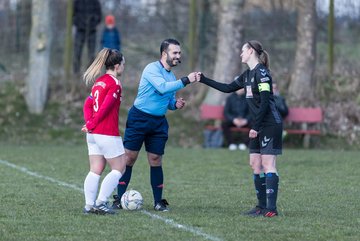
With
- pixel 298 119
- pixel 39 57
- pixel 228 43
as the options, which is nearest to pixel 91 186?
pixel 298 119

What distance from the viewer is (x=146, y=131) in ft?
33.2

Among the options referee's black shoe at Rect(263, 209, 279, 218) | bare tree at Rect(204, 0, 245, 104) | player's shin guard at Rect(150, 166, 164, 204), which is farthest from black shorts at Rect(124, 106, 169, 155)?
bare tree at Rect(204, 0, 245, 104)

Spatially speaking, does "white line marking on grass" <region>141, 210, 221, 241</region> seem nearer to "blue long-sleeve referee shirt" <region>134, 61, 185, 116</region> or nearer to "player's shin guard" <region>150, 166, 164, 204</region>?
"player's shin guard" <region>150, 166, 164, 204</region>

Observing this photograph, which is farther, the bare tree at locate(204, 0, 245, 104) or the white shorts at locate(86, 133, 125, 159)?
the bare tree at locate(204, 0, 245, 104)

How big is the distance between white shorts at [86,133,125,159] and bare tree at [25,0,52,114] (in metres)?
12.4

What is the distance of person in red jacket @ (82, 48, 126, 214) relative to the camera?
9422 millimetres

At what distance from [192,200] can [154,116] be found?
1.39 m

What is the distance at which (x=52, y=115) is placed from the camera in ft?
71.1

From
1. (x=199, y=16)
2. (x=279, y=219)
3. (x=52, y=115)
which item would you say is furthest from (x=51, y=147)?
(x=279, y=219)

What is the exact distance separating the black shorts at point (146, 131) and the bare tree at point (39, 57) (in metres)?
11.7

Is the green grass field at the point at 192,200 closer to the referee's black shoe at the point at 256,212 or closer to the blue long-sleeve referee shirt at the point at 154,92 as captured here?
the referee's black shoe at the point at 256,212

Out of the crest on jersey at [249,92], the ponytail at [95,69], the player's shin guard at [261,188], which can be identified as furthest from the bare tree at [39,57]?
the player's shin guard at [261,188]

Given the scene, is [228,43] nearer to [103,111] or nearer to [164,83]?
[164,83]

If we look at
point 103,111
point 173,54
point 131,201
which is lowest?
point 131,201
